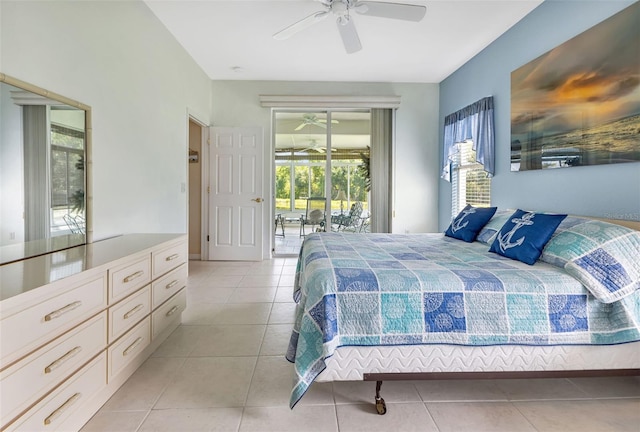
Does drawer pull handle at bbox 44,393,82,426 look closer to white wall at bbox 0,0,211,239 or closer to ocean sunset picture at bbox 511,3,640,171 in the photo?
white wall at bbox 0,0,211,239

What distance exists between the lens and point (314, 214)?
615 cm

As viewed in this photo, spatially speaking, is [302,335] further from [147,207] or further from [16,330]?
[147,207]

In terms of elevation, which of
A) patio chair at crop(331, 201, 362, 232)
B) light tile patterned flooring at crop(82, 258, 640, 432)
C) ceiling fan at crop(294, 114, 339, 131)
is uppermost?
ceiling fan at crop(294, 114, 339, 131)

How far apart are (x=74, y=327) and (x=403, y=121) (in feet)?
15.7

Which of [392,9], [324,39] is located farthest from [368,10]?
[324,39]

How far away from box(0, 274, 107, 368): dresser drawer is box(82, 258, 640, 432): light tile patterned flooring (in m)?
0.56

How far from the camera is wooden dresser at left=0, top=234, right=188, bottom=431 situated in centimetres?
111

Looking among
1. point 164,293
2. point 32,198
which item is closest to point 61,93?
point 32,198

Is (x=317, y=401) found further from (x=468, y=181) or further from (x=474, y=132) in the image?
(x=468, y=181)

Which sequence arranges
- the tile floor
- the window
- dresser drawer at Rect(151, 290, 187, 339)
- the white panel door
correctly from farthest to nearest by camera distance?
the tile floor < the white panel door < the window < dresser drawer at Rect(151, 290, 187, 339)

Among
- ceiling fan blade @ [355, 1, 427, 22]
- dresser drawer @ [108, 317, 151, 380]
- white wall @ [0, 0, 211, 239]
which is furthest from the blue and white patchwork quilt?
ceiling fan blade @ [355, 1, 427, 22]

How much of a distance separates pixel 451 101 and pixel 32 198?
15.6 ft

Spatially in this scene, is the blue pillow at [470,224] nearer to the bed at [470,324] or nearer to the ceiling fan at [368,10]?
the bed at [470,324]

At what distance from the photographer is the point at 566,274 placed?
5.54ft
